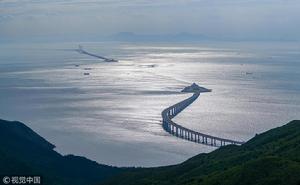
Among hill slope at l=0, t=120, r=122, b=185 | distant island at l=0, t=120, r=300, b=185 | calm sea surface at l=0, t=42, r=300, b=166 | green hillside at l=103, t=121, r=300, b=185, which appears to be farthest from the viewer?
calm sea surface at l=0, t=42, r=300, b=166

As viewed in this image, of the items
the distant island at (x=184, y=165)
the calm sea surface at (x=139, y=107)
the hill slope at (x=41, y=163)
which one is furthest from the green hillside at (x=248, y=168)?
the calm sea surface at (x=139, y=107)

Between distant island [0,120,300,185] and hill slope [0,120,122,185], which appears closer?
distant island [0,120,300,185]

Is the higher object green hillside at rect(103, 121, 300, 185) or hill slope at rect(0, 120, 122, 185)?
green hillside at rect(103, 121, 300, 185)

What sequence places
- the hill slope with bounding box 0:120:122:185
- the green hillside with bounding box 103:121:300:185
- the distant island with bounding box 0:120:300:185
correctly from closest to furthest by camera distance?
the green hillside with bounding box 103:121:300:185 < the distant island with bounding box 0:120:300:185 < the hill slope with bounding box 0:120:122:185

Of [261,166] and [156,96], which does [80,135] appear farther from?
[261,166]

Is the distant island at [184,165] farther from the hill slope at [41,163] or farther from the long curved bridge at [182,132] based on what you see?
the long curved bridge at [182,132]

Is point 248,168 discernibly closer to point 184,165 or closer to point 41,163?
point 184,165

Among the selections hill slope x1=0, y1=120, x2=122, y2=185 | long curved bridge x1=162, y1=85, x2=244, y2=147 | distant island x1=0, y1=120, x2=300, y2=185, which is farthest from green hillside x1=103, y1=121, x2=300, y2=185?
long curved bridge x1=162, y1=85, x2=244, y2=147

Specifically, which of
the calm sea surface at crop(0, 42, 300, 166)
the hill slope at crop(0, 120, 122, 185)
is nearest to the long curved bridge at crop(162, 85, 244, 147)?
the calm sea surface at crop(0, 42, 300, 166)

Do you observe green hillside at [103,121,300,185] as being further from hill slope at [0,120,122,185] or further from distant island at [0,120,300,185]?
hill slope at [0,120,122,185]
